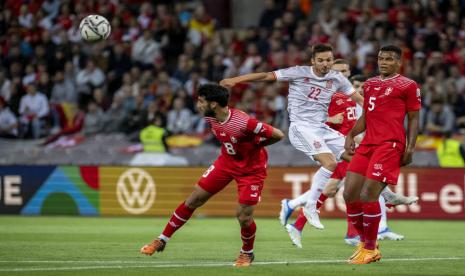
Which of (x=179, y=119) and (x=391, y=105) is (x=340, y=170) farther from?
(x=179, y=119)

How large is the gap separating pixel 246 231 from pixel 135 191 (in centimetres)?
987

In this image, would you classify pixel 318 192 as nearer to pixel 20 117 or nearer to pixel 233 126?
pixel 233 126

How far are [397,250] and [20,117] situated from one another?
46.1 ft

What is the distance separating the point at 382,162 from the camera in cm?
1084

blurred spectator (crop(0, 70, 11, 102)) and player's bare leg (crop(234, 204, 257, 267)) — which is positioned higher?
player's bare leg (crop(234, 204, 257, 267))

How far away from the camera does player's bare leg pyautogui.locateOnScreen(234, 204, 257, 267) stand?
11.0 meters

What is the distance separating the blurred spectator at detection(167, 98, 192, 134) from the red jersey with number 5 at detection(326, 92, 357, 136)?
8.94 meters

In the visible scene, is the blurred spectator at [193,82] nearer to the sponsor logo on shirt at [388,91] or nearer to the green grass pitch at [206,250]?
the green grass pitch at [206,250]

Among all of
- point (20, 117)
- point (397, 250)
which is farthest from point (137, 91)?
point (397, 250)

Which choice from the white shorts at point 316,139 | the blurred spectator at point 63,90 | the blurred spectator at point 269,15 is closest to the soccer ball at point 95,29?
the white shorts at point 316,139

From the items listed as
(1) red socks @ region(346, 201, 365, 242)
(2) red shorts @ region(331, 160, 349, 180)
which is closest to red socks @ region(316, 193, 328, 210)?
(2) red shorts @ region(331, 160, 349, 180)

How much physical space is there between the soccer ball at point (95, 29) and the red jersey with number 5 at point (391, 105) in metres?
5.46

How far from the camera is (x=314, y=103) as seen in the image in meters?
13.6

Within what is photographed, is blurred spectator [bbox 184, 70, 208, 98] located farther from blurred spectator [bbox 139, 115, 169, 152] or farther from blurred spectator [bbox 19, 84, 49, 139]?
blurred spectator [bbox 19, 84, 49, 139]
